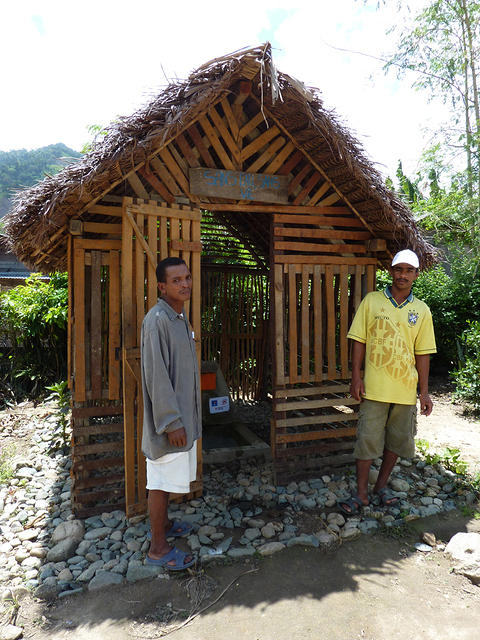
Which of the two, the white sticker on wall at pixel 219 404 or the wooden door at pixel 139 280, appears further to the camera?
the white sticker on wall at pixel 219 404

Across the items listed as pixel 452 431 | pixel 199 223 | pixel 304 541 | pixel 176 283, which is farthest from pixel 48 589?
pixel 452 431

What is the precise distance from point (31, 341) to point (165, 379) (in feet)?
20.3

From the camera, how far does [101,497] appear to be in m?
4.01

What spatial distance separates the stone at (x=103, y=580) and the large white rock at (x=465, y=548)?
8.37 feet

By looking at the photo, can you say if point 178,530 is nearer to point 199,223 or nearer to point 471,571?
point 471,571

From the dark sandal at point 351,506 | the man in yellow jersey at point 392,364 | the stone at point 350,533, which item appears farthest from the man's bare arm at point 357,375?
the stone at point 350,533

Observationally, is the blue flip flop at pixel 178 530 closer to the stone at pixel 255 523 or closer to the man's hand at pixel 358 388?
the stone at pixel 255 523

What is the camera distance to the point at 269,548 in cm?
344

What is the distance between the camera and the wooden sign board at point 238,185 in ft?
13.6

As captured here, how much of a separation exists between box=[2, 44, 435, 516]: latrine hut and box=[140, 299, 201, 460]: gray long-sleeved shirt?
668mm

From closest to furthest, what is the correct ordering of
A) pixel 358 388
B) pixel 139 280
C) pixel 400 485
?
pixel 139 280 → pixel 358 388 → pixel 400 485

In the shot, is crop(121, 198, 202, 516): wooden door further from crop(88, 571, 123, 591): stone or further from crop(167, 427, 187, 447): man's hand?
crop(167, 427, 187, 447): man's hand

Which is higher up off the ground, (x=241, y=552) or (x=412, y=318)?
(x=412, y=318)

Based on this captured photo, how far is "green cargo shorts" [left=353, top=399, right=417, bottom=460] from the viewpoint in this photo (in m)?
3.91
